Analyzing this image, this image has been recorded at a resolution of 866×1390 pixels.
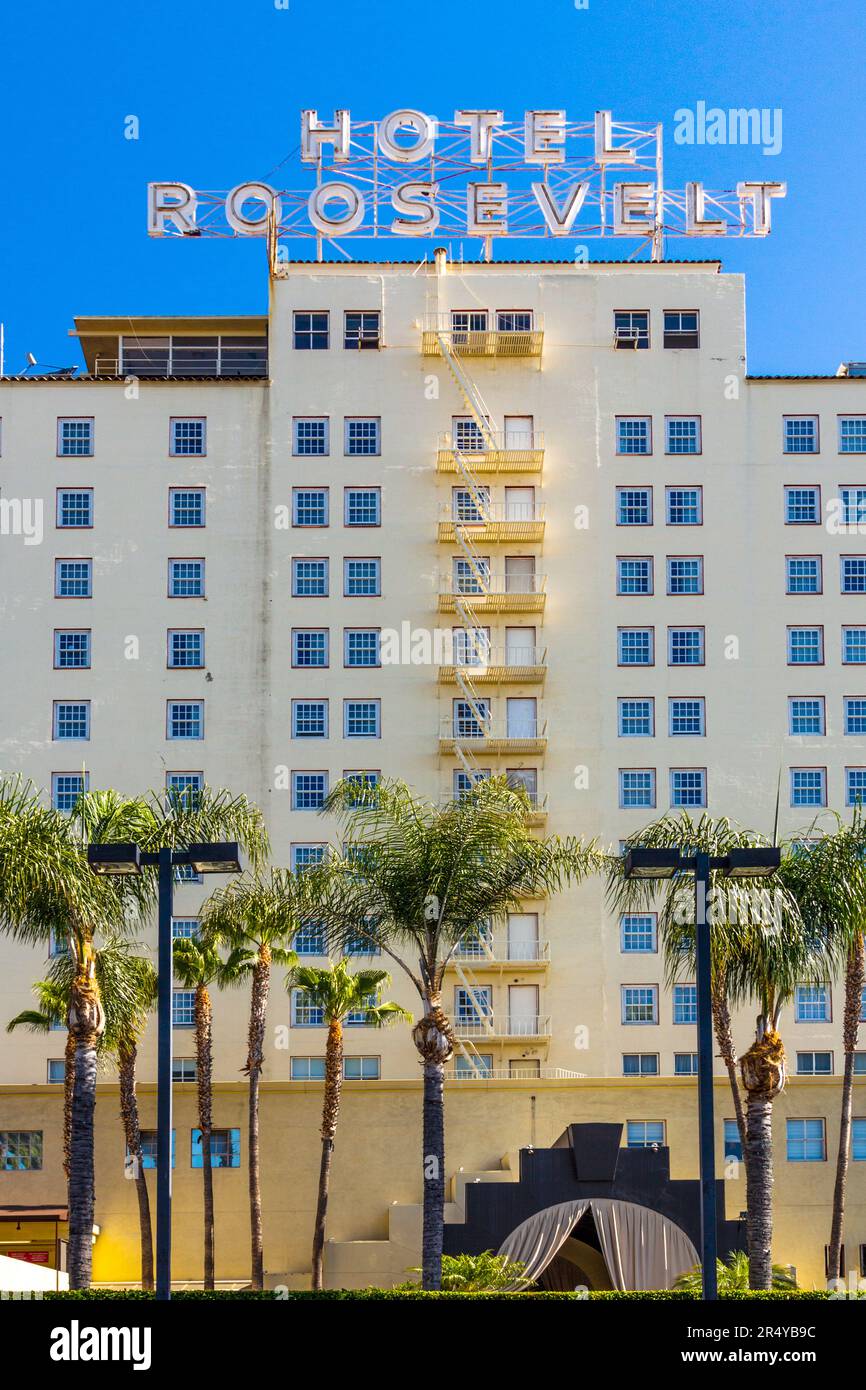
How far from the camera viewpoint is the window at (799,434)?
73812 millimetres

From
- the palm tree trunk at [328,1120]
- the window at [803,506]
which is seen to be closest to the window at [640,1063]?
the palm tree trunk at [328,1120]

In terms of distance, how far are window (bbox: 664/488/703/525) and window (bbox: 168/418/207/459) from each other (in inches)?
698

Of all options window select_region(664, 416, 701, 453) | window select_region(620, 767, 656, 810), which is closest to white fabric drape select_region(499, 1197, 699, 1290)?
window select_region(620, 767, 656, 810)

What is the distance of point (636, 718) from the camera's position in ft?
236

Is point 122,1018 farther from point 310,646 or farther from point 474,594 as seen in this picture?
point 474,594

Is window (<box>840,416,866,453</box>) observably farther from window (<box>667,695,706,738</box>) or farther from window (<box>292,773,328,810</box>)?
window (<box>292,773,328,810</box>)

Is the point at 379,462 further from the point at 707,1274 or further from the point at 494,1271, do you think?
the point at 707,1274

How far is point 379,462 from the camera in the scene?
73312 mm

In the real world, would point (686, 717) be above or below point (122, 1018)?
above

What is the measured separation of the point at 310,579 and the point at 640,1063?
844 inches

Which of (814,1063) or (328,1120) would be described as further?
(814,1063)

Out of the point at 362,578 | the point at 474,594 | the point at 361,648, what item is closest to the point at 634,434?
the point at 474,594

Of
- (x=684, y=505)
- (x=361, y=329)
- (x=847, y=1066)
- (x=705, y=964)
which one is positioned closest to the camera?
(x=705, y=964)
